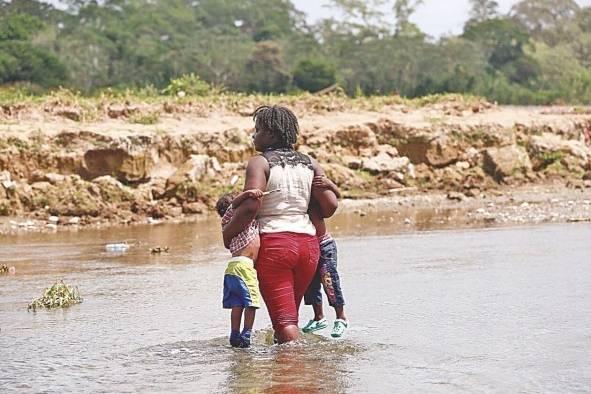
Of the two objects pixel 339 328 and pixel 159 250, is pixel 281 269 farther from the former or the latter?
pixel 159 250

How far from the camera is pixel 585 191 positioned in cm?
2162

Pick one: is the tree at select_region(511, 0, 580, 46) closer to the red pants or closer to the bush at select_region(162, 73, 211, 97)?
the bush at select_region(162, 73, 211, 97)

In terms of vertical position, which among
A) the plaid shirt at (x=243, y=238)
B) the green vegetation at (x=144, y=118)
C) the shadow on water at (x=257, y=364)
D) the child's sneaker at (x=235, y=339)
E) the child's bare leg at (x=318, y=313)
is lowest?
the shadow on water at (x=257, y=364)

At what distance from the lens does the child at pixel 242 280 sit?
6.23 metres

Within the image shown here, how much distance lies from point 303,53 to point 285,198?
57.6 m

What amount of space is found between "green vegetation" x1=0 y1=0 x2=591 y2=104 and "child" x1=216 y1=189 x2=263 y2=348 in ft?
96.5

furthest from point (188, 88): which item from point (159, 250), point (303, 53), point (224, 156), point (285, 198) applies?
point (303, 53)

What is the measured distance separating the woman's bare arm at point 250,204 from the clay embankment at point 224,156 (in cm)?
1068

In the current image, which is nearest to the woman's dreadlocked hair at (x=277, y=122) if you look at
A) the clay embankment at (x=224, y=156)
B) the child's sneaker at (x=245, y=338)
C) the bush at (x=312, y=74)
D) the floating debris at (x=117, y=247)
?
the child's sneaker at (x=245, y=338)

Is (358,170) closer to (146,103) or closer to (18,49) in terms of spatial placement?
(146,103)

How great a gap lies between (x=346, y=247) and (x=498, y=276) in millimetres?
3612

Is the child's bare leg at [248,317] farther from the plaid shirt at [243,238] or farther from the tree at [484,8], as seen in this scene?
the tree at [484,8]

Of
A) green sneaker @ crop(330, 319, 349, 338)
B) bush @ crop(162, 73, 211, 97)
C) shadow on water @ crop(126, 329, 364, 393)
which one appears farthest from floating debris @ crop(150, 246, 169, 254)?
bush @ crop(162, 73, 211, 97)

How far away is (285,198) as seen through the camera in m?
6.37
